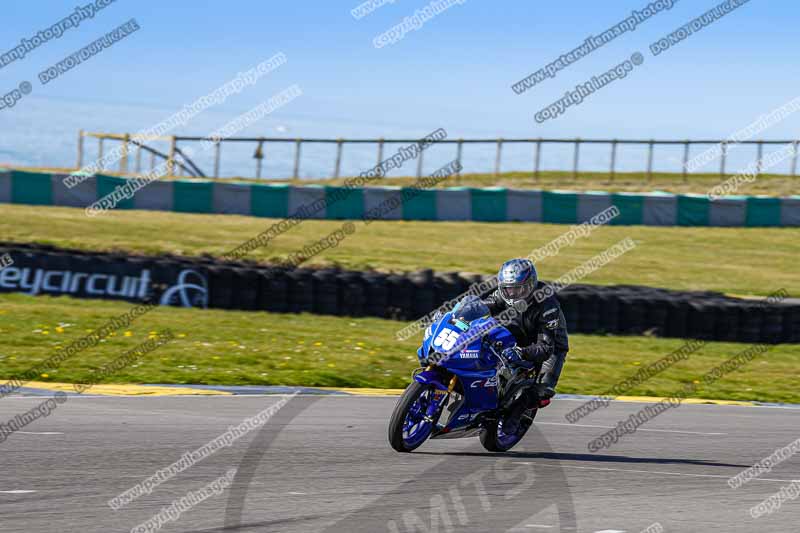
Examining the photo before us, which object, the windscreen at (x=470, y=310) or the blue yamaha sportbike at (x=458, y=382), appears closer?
the blue yamaha sportbike at (x=458, y=382)

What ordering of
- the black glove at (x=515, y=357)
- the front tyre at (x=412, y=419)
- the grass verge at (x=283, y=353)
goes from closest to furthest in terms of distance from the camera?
Answer: the front tyre at (x=412, y=419), the black glove at (x=515, y=357), the grass verge at (x=283, y=353)

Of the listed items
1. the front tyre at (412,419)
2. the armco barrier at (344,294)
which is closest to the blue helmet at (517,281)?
the front tyre at (412,419)

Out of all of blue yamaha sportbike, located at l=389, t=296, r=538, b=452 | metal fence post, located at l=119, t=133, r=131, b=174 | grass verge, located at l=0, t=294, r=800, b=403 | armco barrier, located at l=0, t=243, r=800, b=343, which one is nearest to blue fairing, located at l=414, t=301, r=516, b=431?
blue yamaha sportbike, located at l=389, t=296, r=538, b=452

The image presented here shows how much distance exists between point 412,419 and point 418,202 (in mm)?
21989

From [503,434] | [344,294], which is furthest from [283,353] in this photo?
[503,434]

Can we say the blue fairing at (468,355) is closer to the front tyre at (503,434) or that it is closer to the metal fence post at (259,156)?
the front tyre at (503,434)

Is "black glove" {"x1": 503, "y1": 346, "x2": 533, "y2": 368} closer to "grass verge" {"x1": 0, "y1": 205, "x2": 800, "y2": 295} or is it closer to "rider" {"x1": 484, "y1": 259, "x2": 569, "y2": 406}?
"rider" {"x1": 484, "y1": 259, "x2": 569, "y2": 406}

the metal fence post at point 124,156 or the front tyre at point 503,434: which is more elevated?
the metal fence post at point 124,156

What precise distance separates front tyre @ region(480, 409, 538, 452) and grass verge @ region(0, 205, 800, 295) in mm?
13255

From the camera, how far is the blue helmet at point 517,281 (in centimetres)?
923

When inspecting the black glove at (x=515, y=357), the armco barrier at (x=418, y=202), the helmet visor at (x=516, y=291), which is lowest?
the black glove at (x=515, y=357)

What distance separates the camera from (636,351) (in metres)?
17.3

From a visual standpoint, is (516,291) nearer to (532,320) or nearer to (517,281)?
(517,281)

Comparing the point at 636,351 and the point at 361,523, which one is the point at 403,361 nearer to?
the point at 636,351
